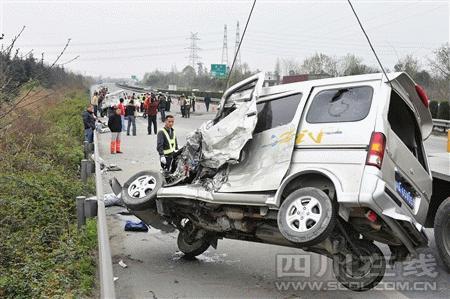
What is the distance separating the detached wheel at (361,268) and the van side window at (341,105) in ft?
3.98

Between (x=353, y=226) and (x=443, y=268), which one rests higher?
(x=353, y=226)

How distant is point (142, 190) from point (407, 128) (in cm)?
320

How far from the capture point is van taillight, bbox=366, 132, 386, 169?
451 centimetres

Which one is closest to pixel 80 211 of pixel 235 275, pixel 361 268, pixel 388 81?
pixel 235 275

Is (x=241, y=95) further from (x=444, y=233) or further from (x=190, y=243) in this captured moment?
(x=444, y=233)

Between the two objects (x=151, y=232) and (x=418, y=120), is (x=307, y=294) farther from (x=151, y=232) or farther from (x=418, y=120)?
(x=151, y=232)

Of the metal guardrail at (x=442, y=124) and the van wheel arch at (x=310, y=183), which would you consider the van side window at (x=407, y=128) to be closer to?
the van wheel arch at (x=310, y=183)

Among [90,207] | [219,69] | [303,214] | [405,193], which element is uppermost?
[219,69]

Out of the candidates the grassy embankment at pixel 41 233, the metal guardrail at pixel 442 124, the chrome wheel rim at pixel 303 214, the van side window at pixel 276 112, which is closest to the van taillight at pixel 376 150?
the chrome wheel rim at pixel 303 214

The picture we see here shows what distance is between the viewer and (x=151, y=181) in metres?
6.46

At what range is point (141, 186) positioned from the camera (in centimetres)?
646

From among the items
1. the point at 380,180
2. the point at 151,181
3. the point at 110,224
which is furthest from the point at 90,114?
the point at 380,180

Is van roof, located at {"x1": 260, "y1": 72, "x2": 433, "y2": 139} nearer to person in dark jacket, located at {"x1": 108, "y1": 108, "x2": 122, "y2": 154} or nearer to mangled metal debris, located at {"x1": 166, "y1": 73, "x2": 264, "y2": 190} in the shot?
mangled metal debris, located at {"x1": 166, "y1": 73, "x2": 264, "y2": 190}

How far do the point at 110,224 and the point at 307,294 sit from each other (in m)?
4.16
